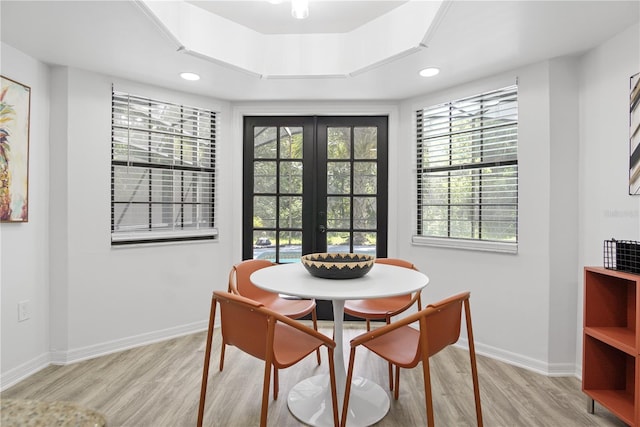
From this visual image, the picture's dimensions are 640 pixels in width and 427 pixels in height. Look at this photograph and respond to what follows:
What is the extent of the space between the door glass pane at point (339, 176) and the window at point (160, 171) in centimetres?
116

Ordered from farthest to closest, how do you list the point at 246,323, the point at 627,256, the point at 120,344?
the point at 120,344, the point at 627,256, the point at 246,323

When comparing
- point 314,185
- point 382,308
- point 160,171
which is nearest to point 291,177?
point 314,185

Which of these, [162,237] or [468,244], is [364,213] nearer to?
[468,244]

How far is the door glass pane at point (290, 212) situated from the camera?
3.48 meters

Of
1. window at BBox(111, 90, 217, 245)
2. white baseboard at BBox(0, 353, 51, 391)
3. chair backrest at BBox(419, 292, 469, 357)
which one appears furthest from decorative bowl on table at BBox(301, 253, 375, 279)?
white baseboard at BBox(0, 353, 51, 391)

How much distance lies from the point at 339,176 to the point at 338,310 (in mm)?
1758

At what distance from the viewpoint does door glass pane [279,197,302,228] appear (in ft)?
11.4

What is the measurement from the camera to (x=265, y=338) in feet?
4.86

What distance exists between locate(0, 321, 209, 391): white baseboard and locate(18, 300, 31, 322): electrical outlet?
315mm

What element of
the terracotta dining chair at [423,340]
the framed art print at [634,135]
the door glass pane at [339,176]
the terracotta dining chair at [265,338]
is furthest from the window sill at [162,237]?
the framed art print at [634,135]

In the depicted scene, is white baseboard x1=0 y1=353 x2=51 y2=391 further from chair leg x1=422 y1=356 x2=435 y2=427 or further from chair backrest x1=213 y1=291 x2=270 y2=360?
chair leg x1=422 y1=356 x2=435 y2=427

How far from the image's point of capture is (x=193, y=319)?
3.22 metres

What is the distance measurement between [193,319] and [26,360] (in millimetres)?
1197

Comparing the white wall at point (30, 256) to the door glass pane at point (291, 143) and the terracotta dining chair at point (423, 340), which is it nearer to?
the door glass pane at point (291, 143)
